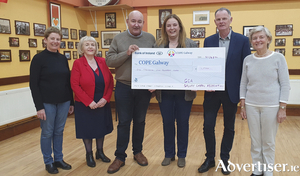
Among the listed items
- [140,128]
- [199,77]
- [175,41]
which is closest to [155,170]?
[140,128]

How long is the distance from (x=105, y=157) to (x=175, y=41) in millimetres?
1547

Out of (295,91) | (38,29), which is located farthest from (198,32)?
(38,29)

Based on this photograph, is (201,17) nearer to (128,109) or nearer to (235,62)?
(235,62)

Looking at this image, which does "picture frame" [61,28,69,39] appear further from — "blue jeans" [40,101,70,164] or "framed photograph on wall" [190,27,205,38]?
"blue jeans" [40,101,70,164]

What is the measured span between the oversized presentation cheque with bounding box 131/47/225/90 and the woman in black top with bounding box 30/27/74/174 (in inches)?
29.4

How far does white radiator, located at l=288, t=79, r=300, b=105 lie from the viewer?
4.88m

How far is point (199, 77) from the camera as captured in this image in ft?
8.04

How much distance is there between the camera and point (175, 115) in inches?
106

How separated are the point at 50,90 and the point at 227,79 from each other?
176 cm

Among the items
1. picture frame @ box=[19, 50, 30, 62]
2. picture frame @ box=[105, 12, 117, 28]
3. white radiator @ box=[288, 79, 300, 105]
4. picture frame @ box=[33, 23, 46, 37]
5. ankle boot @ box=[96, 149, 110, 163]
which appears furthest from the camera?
picture frame @ box=[105, 12, 117, 28]

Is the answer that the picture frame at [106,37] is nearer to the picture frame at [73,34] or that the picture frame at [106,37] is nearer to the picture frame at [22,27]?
the picture frame at [73,34]

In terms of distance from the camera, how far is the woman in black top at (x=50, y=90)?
2430mm

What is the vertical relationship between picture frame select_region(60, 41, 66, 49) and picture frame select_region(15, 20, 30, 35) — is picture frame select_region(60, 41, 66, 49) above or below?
below

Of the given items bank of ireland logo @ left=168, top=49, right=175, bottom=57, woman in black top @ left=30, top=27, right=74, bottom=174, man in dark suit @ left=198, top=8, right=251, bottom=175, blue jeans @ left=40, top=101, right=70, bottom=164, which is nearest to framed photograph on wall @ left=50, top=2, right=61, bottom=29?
woman in black top @ left=30, top=27, right=74, bottom=174
